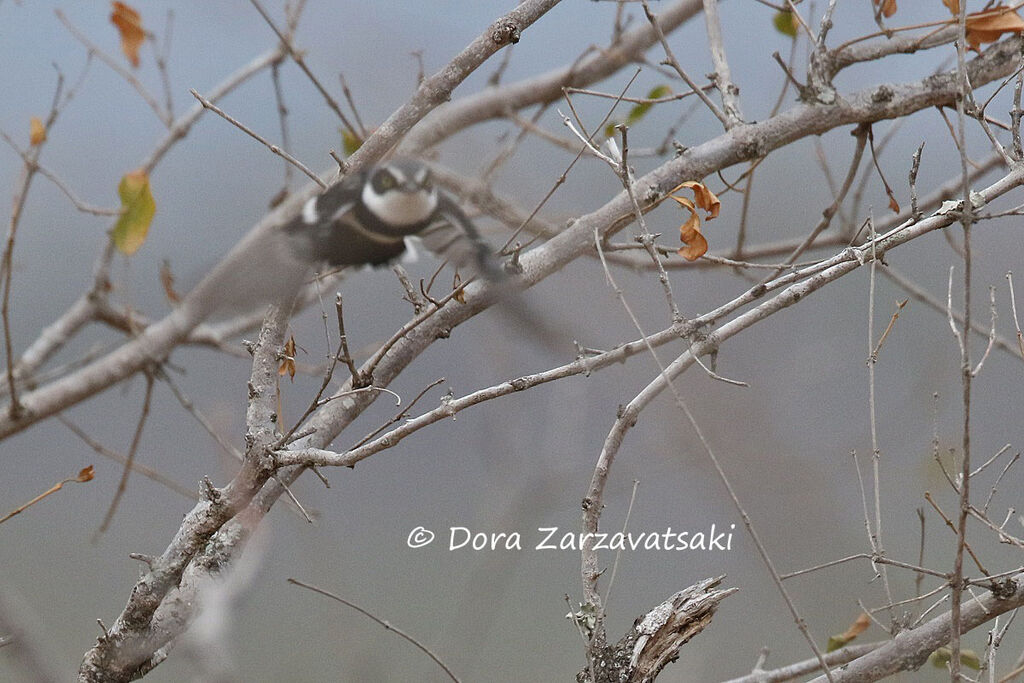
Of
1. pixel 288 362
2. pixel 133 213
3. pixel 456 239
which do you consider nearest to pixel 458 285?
pixel 456 239

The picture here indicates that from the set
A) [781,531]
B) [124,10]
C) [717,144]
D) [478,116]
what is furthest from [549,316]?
[124,10]

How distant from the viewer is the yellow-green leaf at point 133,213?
1063 millimetres

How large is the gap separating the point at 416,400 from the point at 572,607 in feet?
0.76

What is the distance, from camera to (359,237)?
74cm

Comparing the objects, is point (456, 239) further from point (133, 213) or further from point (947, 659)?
point (947, 659)

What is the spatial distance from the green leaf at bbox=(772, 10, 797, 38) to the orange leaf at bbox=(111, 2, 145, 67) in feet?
3.68

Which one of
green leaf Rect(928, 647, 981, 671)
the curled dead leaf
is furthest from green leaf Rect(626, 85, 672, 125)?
green leaf Rect(928, 647, 981, 671)

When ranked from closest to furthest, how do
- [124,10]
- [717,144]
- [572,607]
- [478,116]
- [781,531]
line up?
[781,531] < [572,607] < [717,144] < [124,10] < [478,116]

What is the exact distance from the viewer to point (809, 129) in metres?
1.06

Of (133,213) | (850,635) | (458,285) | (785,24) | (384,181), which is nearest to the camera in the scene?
(384,181)

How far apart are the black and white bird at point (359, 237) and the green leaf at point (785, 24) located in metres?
0.76

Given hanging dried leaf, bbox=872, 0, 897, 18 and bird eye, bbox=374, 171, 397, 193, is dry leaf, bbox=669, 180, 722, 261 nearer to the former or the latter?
bird eye, bbox=374, 171, 397, 193

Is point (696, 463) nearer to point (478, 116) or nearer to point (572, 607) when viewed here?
point (572, 607)

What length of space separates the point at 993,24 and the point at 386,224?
75cm
